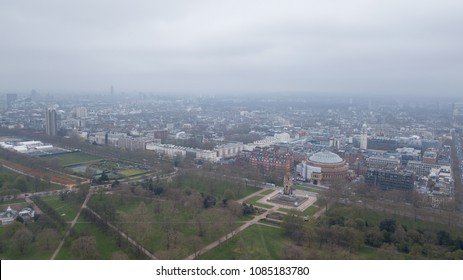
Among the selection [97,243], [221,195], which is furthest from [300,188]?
[97,243]

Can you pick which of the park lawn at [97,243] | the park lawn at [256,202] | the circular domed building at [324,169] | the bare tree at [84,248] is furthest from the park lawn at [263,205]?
the bare tree at [84,248]

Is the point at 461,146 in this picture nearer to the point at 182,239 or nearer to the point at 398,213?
the point at 398,213

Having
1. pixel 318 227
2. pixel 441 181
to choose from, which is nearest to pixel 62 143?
pixel 318 227

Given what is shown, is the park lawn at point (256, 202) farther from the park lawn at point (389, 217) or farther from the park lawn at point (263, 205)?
the park lawn at point (389, 217)

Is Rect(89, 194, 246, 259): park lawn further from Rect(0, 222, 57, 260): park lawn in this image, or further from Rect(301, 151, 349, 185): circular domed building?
Rect(301, 151, 349, 185): circular domed building

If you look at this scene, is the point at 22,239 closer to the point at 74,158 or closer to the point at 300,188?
the point at 300,188

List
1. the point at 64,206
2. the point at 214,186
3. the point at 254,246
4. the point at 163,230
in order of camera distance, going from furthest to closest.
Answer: the point at 214,186
the point at 64,206
the point at 163,230
the point at 254,246
